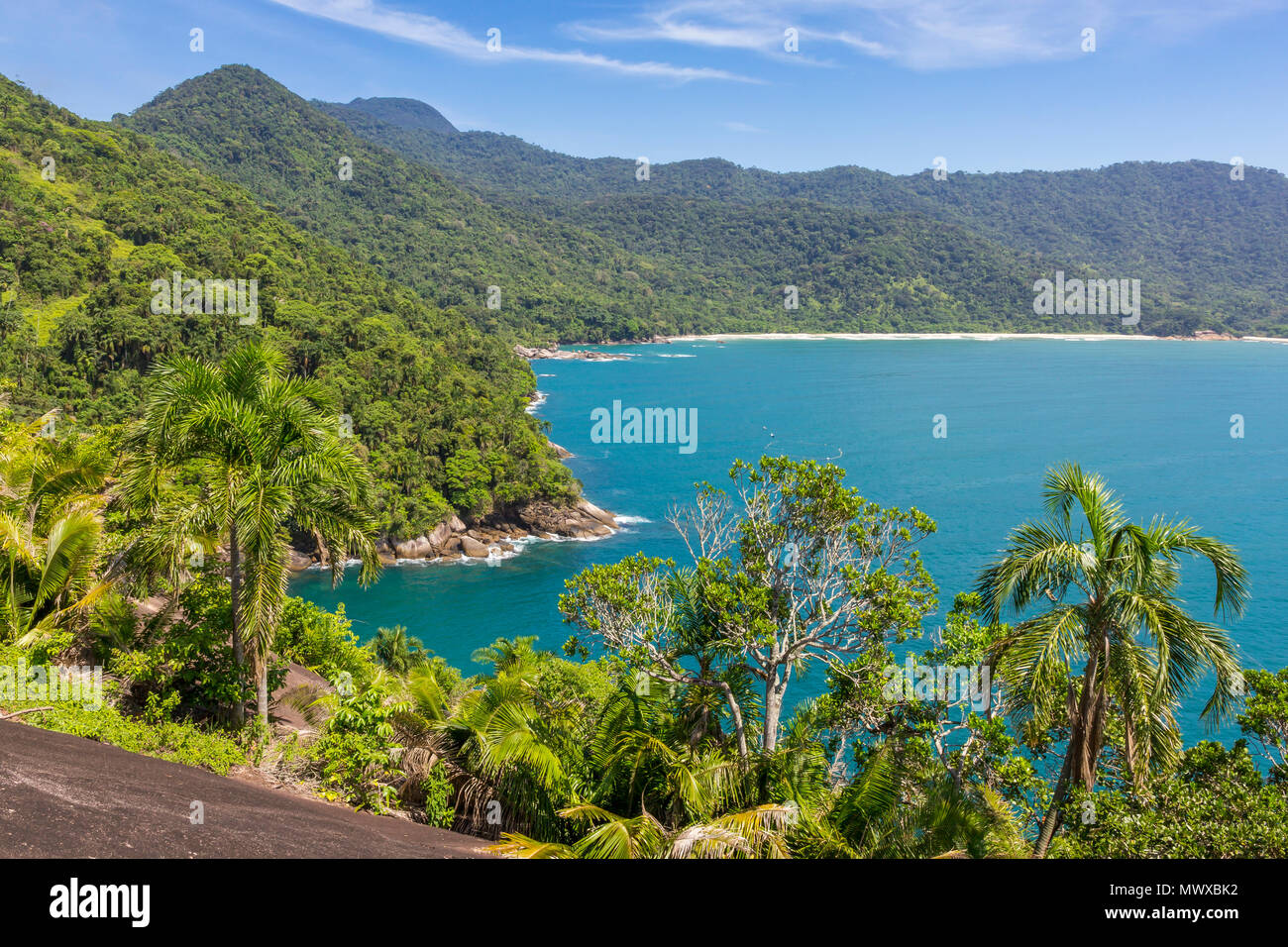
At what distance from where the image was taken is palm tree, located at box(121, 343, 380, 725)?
33.1ft

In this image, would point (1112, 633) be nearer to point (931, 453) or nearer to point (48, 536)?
point (48, 536)

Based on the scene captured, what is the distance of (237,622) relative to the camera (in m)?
10.7

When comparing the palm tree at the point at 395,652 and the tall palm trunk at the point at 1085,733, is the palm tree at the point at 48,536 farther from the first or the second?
the palm tree at the point at 395,652

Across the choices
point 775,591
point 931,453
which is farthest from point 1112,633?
point 931,453

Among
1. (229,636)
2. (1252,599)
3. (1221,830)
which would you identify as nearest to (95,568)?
(229,636)

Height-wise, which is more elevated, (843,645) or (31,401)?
(31,401)

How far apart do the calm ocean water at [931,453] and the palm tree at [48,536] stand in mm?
16136

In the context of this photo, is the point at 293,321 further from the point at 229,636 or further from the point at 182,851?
the point at 182,851

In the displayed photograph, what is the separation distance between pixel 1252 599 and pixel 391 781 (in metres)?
43.9

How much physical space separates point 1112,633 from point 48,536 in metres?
15.1

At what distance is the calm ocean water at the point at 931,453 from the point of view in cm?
4153

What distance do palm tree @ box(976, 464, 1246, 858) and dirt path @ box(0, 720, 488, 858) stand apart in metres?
5.89

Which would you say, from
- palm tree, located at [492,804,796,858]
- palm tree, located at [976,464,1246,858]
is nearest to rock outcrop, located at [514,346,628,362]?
palm tree, located at [976,464,1246,858]
